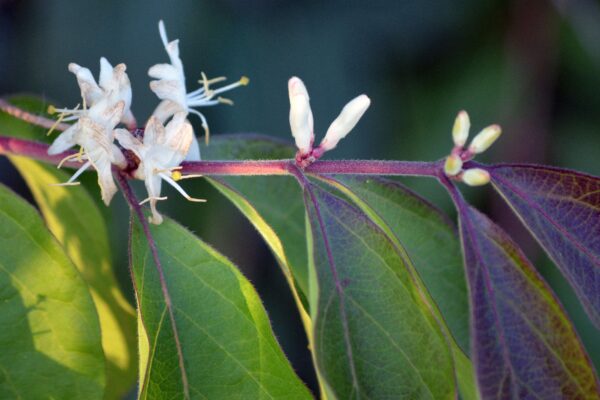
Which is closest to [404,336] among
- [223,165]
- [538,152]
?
[223,165]

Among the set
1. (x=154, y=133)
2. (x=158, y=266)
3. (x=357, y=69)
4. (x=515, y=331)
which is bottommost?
(x=515, y=331)

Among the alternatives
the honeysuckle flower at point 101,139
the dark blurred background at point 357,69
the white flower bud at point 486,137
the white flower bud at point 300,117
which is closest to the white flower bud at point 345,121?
the white flower bud at point 300,117

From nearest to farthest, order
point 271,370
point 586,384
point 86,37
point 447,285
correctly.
Answer: point 586,384, point 271,370, point 447,285, point 86,37

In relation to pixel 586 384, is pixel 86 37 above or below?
above

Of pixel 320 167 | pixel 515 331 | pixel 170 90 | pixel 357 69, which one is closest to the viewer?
pixel 515 331

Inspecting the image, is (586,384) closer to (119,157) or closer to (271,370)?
(271,370)

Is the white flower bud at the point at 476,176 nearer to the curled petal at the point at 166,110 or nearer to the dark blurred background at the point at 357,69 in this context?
the curled petal at the point at 166,110

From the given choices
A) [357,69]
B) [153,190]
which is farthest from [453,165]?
[357,69]

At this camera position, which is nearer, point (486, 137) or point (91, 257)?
point (486, 137)

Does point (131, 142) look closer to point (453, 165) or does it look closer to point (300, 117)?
point (300, 117)
